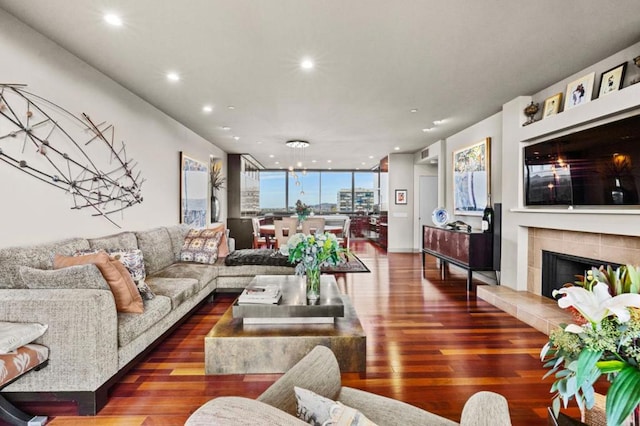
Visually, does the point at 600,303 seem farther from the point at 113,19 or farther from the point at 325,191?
the point at 325,191

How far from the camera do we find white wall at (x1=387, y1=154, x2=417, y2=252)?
28.7 ft

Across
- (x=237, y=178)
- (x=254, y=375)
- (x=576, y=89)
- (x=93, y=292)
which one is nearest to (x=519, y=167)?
(x=576, y=89)

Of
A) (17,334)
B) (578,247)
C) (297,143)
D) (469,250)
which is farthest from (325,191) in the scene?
(17,334)

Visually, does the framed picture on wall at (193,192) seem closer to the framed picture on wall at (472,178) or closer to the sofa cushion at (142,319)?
the sofa cushion at (142,319)

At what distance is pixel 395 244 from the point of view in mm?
8727

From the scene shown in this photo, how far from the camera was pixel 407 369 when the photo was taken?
8.20 feet

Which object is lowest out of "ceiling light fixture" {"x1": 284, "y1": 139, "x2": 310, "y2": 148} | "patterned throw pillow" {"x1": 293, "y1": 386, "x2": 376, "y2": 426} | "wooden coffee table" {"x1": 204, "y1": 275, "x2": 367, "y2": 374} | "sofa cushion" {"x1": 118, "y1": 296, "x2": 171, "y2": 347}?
"wooden coffee table" {"x1": 204, "y1": 275, "x2": 367, "y2": 374}

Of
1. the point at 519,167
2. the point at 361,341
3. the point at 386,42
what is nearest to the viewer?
the point at 361,341

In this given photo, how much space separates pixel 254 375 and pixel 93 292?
1200 mm

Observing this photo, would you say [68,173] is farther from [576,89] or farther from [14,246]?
[576,89]

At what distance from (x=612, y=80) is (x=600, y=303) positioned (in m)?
3.34

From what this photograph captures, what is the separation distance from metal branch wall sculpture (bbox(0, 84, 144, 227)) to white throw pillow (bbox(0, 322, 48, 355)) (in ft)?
4.41

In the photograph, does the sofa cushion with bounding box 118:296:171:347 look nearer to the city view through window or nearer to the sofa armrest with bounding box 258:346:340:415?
the sofa armrest with bounding box 258:346:340:415

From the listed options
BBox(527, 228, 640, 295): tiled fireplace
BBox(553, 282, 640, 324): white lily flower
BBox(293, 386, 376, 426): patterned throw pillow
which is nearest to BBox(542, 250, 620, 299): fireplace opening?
BBox(527, 228, 640, 295): tiled fireplace
